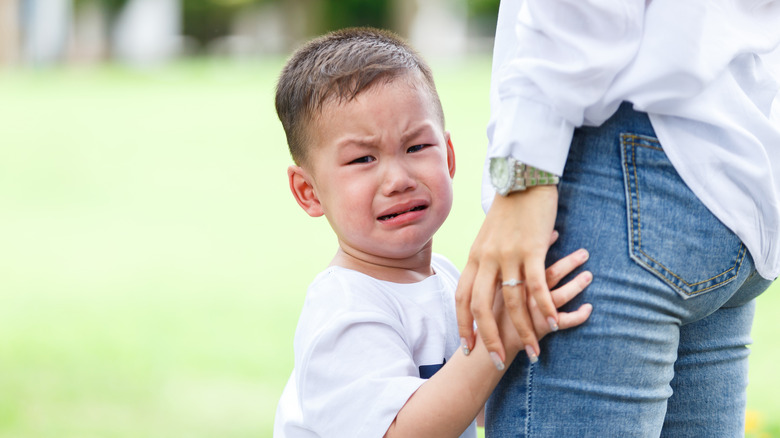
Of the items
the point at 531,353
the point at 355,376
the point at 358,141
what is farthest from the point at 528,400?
the point at 358,141

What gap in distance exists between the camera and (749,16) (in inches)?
54.6

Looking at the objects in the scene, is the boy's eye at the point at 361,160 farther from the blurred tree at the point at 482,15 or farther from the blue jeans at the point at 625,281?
the blurred tree at the point at 482,15

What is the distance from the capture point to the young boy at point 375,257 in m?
1.50

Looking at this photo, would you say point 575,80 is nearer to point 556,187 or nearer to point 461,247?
point 556,187

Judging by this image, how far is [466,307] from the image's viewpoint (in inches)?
56.1

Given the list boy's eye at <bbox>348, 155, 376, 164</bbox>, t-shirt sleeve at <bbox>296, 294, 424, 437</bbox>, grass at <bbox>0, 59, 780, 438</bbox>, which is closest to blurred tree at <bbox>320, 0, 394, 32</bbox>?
grass at <bbox>0, 59, 780, 438</bbox>

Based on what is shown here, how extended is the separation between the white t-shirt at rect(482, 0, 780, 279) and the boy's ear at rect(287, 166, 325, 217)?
626 mm

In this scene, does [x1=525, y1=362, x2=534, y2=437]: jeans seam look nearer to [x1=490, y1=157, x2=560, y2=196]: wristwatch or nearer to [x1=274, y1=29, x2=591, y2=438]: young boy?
[x1=274, y1=29, x2=591, y2=438]: young boy

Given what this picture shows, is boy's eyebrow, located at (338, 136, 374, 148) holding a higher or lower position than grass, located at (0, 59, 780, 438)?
higher

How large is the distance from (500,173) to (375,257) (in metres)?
0.52

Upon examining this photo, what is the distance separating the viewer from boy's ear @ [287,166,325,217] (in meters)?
1.89

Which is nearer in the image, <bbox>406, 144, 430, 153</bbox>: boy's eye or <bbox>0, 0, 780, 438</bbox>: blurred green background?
<bbox>406, 144, 430, 153</bbox>: boy's eye

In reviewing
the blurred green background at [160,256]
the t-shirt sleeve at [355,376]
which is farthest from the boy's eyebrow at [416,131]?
the blurred green background at [160,256]

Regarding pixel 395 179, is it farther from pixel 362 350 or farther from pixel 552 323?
pixel 552 323
